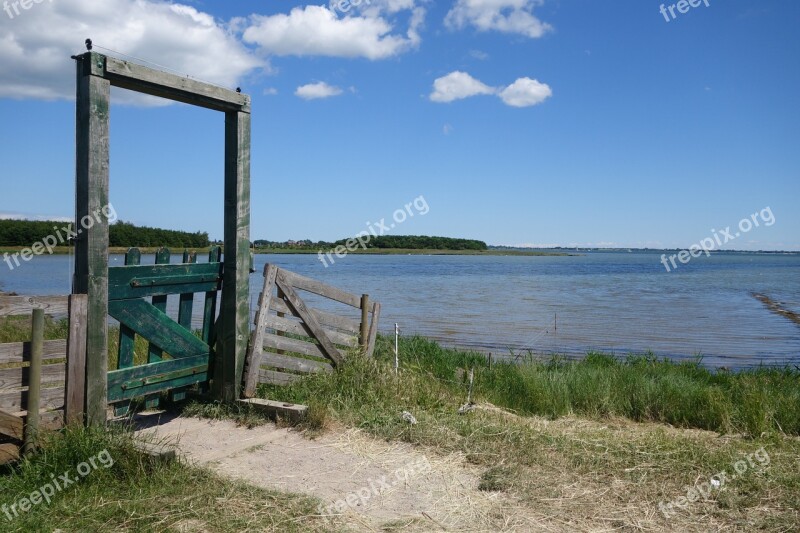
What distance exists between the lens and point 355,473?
5.70m

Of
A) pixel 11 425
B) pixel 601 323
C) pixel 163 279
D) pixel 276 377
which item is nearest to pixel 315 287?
pixel 276 377

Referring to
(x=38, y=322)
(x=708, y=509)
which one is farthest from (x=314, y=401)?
(x=708, y=509)

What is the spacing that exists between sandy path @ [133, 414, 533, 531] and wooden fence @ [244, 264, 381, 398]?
950mm

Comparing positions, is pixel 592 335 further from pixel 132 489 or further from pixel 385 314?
pixel 132 489

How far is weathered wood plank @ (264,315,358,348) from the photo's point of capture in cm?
786

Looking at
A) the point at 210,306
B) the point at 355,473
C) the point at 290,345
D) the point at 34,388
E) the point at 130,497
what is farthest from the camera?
the point at 290,345

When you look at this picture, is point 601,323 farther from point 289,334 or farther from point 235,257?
point 235,257

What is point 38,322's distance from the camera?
17.4ft

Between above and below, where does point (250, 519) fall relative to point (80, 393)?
below

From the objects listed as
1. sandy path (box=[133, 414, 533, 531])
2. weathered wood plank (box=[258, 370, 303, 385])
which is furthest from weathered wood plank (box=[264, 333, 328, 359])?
sandy path (box=[133, 414, 533, 531])

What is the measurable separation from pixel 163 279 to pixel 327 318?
2.55 metres

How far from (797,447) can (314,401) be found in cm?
482

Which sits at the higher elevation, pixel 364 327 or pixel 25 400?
pixel 364 327

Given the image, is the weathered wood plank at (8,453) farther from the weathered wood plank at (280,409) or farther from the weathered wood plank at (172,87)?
the weathered wood plank at (172,87)
